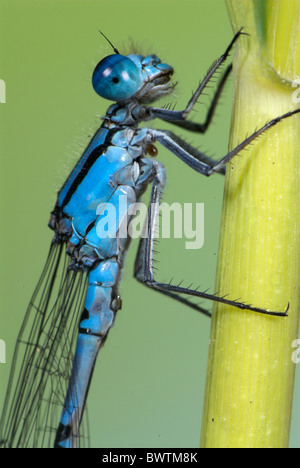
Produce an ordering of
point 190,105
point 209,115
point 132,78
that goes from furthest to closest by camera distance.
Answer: point 209,115
point 132,78
point 190,105

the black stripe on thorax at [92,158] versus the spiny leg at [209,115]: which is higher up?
the spiny leg at [209,115]

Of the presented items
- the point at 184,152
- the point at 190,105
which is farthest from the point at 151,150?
the point at 190,105

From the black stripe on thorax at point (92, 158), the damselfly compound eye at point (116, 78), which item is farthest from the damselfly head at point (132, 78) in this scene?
the black stripe on thorax at point (92, 158)

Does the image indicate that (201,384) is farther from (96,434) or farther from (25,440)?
(25,440)

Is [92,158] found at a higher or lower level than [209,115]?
lower

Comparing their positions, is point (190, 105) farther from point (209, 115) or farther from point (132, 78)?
point (209, 115)

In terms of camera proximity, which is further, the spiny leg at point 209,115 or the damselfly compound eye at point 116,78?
the spiny leg at point 209,115

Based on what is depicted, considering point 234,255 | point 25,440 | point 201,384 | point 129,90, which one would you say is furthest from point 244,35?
point 201,384

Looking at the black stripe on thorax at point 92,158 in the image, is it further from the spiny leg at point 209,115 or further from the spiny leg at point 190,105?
the spiny leg at point 209,115

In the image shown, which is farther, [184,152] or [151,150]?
[151,150]

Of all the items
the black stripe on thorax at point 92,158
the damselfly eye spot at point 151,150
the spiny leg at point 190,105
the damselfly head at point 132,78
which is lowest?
the black stripe on thorax at point 92,158
